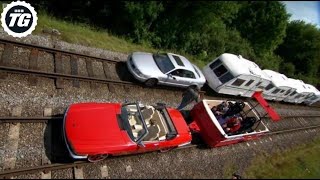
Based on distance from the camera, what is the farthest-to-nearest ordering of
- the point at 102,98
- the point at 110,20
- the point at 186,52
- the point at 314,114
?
1. the point at 314,114
2. the point at 186,52
3. the point at 110,20
4. the point at 102,98

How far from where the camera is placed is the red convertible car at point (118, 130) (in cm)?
866

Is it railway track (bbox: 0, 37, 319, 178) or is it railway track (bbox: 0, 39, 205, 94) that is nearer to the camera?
railway track (bbox: 0, 37, 319, 178)

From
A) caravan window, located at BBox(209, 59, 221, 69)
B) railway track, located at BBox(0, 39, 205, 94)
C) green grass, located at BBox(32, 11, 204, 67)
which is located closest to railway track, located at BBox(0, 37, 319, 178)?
railway track, located at BBox(0, 39, 205, 94)

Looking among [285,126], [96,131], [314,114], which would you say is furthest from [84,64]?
[314,114]

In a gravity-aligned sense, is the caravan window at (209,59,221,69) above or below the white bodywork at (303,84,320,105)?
above

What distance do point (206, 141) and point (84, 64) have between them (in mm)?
5949

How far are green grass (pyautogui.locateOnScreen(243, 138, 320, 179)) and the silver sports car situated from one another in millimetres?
4599

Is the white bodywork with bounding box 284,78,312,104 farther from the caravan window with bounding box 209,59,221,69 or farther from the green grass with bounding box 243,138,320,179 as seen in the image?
the caravan window with bounding box 209,59,221,69

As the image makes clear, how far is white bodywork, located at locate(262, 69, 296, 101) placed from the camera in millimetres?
18922

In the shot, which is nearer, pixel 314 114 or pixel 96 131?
pixel 96 131

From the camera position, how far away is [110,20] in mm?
19281

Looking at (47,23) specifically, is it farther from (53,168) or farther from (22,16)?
(53,168)

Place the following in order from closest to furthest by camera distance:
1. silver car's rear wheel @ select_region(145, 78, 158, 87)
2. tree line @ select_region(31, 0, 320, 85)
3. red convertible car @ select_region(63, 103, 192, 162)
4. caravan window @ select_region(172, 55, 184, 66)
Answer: red convertible car @ select_region(63, 103, 192, 162), silver car's rear wheel @ select_region(145, 78, 158, 87), caravan window @ select_region(172, 55, 184, 66), tree line @ select_region(31, 0, 320, 85)

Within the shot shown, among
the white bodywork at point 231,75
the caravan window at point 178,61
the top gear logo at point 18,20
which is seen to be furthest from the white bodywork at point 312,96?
the top gear logo at point 18,20
